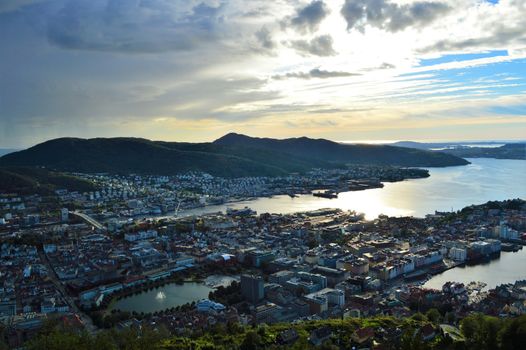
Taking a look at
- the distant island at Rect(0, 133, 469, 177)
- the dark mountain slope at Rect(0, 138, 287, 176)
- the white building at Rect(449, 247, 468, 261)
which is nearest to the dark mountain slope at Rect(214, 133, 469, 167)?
the distant island at Rect(0, 133, 469, 177)

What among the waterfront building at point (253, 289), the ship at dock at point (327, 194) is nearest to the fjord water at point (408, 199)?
the ship at dock at point (327, 194)

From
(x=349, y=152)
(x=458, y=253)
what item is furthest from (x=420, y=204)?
(x=349, y=152)

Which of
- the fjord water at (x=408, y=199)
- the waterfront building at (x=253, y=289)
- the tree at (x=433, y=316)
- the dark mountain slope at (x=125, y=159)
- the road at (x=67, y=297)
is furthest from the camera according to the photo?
the dark mountain slope at (x=125, y=159)

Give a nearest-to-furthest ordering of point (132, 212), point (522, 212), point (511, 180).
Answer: point (522, 212), point (132, 212), point (511, 180)

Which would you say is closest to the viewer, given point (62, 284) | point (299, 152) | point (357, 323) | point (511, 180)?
point (357, 323)

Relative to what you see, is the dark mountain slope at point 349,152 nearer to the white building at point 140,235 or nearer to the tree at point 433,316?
the white building at point 140,235

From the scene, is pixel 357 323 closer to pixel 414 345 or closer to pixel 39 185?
pixel 414 345

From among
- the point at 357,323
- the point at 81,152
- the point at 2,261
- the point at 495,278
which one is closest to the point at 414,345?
the point at 357,323
